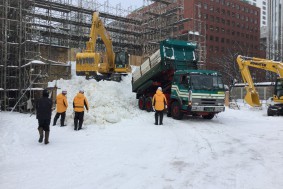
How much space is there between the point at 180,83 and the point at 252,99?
9127 millimetres

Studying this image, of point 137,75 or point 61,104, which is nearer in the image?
point 61,104

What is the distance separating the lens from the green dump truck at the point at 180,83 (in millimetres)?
13508

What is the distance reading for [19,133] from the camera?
35.7 ft

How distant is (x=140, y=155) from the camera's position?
7805 mm

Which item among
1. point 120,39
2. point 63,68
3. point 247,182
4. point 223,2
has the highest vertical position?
point 223,2

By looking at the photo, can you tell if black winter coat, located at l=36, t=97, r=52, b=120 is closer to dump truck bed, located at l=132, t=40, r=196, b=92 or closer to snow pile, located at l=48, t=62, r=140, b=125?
A: snow pile, located at l=48, t=62, r=140, b=125

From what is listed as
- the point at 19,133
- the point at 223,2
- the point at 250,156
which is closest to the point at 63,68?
the point at 19,133

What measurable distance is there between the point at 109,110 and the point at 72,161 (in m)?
6.56

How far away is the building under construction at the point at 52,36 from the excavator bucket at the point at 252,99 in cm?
1452

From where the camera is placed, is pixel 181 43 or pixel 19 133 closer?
pixel 19 133

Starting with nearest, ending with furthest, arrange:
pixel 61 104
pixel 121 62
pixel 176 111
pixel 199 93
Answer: pixel 61 104 → pixel 199 93 → pixel 176 111 → pixel 121 62

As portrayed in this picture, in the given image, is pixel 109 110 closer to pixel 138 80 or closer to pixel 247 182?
pixel 138 80

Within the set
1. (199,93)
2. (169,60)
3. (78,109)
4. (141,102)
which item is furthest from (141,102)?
Result: (78,109)

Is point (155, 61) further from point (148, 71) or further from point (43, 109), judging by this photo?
point (43, 109)
